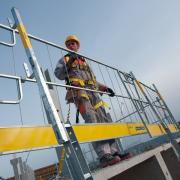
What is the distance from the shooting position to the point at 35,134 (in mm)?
2014

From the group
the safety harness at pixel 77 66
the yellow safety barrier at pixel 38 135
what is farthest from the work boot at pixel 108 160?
the safety harness at pixel 77 66

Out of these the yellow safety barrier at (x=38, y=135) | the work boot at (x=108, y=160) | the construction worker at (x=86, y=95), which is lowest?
the work boot at (x=108, y=160)

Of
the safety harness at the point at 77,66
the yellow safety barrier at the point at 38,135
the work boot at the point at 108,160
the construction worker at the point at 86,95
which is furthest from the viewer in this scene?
the safety harness at the point at 77,66

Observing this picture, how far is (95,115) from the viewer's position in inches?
141

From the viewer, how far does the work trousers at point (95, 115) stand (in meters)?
3.15

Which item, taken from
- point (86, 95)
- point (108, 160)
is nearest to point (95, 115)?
point (86, 95)

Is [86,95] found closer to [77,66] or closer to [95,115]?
[95,115]

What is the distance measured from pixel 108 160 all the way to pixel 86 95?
104 cm

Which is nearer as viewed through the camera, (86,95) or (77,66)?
(86,95)

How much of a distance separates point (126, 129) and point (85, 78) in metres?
1.10

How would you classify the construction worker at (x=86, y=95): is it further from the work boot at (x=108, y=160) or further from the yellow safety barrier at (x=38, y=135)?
the yellow safety barrier at (x=38, y=135)

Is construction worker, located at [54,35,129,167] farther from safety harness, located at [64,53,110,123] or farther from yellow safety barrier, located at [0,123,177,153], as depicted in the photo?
yellow safety barrier, located at [0,123,177,153]

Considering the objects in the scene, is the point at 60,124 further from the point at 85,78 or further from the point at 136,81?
the point at 136,81

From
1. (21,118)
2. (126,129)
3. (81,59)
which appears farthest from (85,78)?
(21,118)
